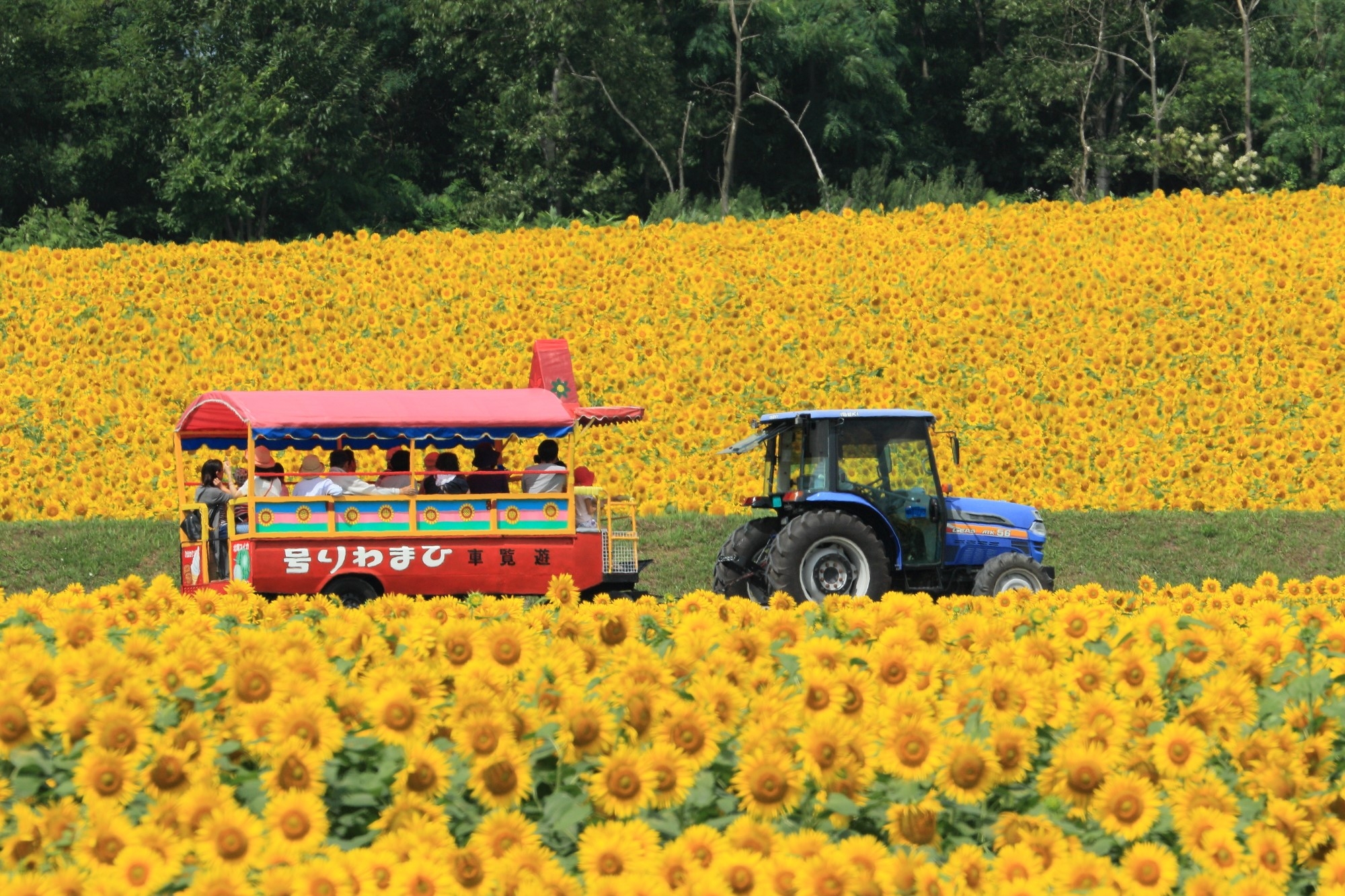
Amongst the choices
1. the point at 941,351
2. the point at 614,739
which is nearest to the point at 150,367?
the point at 941,351

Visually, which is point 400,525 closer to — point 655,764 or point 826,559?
point 826,559

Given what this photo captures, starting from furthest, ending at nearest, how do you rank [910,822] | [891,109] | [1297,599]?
[891,109], [1297,599], [910,822]

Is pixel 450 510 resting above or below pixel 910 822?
above

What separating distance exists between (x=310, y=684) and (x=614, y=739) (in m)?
0.87

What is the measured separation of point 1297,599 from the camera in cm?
791

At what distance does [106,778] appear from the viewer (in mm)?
4344

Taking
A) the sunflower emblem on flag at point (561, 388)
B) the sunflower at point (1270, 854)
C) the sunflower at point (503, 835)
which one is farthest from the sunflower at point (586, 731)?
the sunflower emblem on flag at point (561, 388)

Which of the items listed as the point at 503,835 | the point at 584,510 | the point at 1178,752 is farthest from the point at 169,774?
the point at 584,510

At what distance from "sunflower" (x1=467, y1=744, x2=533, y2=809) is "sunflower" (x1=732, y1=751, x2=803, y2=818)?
0.57 metres

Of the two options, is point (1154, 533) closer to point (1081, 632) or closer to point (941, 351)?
point (941, 351)

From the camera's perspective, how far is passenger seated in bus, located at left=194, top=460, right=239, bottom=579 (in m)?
12.9

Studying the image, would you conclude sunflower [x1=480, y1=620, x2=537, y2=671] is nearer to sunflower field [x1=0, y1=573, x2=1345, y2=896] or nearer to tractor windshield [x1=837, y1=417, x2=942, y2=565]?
sunflower field [x1=0, y1=573, x2=1345, y2=896]

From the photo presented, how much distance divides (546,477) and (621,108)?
94.4 feet

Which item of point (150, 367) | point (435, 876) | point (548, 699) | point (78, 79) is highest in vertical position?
point (78, 79)
